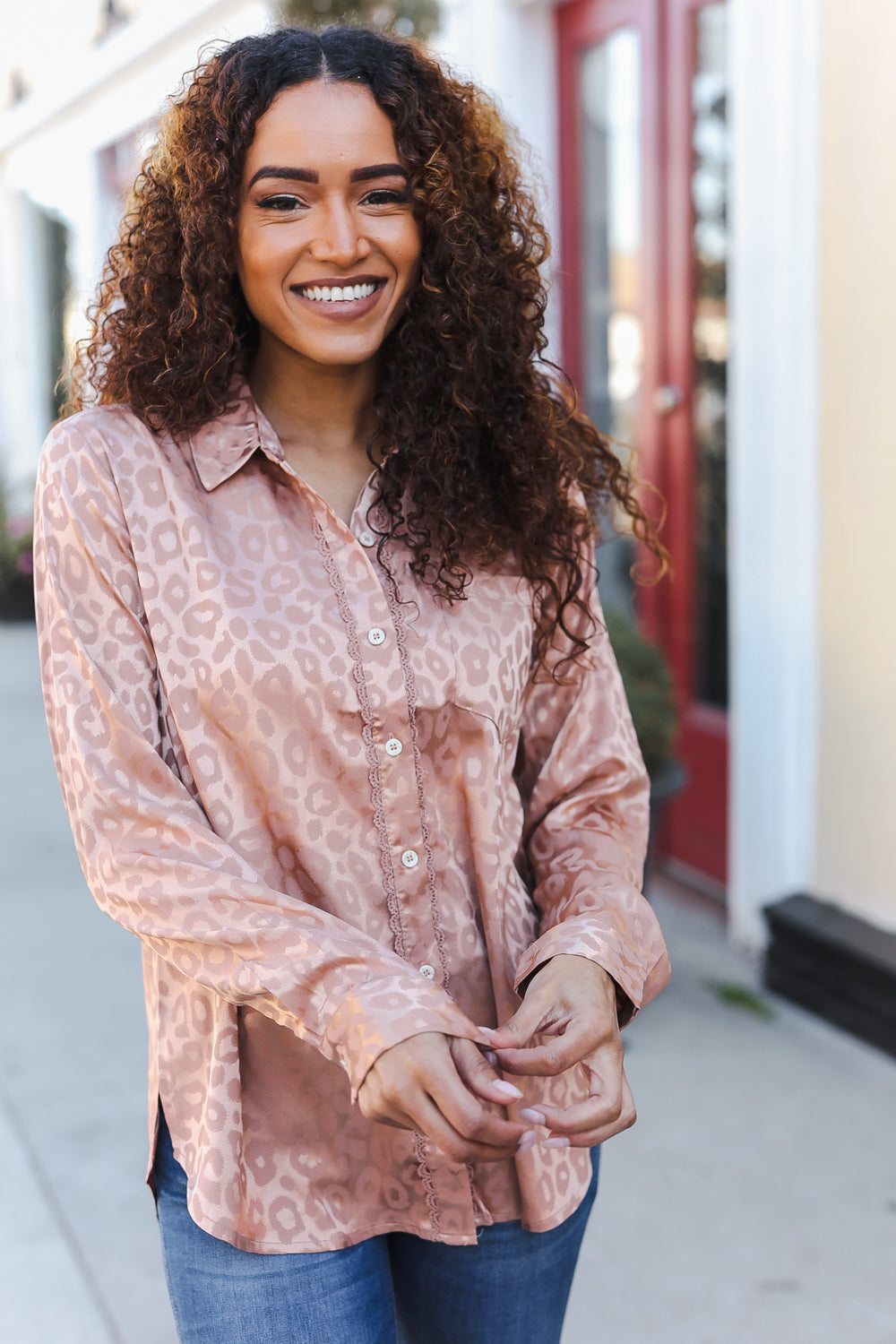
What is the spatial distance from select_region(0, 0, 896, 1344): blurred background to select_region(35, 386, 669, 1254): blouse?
0.58 meters

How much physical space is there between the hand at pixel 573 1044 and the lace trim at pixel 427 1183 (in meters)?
0.15

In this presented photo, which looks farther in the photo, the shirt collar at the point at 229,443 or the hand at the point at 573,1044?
the shirt collar at the point at 229,443

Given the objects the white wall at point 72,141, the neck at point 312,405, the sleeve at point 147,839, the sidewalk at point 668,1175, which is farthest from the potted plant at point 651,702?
the white wall at point 72,141

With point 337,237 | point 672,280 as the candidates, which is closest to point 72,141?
point 672,280

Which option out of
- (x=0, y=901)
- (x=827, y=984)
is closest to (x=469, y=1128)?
(x=827, y=984)

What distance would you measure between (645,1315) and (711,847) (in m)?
1.99

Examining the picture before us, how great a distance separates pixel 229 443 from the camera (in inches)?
54.6

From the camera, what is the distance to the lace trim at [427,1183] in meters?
1.38

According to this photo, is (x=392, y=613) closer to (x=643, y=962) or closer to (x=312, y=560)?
(x=312, y=560)

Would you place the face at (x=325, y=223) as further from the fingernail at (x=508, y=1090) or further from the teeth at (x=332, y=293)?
the fingernail at (x=508, y=1090)

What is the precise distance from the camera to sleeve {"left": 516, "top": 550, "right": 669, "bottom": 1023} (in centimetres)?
145

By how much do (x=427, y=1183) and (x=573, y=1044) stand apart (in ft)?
0.81

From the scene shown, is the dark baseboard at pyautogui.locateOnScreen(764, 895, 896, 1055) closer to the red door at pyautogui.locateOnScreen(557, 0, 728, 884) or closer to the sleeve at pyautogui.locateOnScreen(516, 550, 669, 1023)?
the red door at pyautogui.locateOnScreen(557, 0, 728, 884)

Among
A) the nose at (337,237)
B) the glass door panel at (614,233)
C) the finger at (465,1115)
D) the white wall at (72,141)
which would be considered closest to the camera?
the finger at (465,1115)
